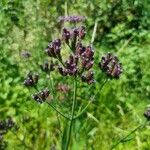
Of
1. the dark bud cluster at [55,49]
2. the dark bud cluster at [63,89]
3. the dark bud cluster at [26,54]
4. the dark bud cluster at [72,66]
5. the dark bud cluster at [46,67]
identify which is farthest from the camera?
the dark bud cluster at [26,54]

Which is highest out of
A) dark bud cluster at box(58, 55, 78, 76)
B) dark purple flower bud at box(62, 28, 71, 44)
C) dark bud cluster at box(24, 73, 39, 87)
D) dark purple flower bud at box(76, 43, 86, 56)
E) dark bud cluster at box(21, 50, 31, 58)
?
dark bud cluster at box(21, 50, 31, 58)

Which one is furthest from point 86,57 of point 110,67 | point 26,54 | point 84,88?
point 26,54

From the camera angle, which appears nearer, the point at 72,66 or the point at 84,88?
the point at 72,66

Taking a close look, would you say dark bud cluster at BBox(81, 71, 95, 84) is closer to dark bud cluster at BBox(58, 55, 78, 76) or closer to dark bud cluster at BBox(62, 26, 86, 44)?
dark bud cluster at BBox(58, 55, 78, 76)

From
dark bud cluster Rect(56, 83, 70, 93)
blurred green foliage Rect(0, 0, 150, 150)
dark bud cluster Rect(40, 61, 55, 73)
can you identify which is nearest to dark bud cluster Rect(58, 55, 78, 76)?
dark bud cluster Rect(40, 61, 55, 73)

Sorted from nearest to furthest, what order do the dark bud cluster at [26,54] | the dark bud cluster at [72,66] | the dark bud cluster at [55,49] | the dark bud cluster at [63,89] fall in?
the dark bud cluster at [72,66] → the dark bud cluster at [55,49] → the dark bud cluster at [63,89] → the dark bud cluster at [26,54]

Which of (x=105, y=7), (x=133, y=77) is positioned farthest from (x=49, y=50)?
(x=105, y=7)

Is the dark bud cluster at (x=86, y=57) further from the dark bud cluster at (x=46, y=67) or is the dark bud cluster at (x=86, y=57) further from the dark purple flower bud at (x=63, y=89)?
the dark purple flower bud at (x=63, y=89)

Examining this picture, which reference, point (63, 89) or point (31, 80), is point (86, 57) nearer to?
point (31, 80)

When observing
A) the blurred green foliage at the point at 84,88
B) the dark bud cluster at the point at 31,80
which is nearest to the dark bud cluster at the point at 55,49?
the dark bud cluster at the point at 31,80
